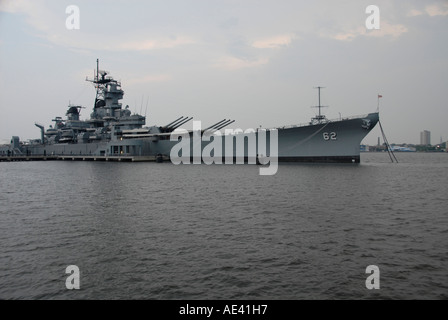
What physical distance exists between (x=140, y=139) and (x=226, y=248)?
59552 millimetres

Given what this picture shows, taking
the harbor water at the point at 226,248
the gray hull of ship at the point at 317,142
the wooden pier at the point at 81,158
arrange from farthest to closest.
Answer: the wooden pier at the point at 81,158 < the gray hull of ship at the point at 317,142 < the harbor water at the point at 226,248

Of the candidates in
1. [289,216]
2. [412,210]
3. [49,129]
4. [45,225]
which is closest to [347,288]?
[289,216]

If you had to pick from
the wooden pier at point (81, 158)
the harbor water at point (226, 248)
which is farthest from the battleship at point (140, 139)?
the harbor water at point (226, 248)

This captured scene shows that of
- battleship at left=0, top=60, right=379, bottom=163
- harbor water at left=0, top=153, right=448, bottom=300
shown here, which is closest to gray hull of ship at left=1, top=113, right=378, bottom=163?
battleship at left=0, top=60, right=379, bottom=163

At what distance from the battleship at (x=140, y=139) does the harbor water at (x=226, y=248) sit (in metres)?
26.8

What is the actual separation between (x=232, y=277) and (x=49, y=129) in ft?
297

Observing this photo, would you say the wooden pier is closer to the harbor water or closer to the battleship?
the battleship

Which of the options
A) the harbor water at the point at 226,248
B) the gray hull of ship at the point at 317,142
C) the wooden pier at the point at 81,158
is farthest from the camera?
the wooden pier at the point at 81,158

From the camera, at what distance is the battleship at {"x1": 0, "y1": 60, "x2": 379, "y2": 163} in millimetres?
46344

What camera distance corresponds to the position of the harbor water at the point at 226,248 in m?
8.20

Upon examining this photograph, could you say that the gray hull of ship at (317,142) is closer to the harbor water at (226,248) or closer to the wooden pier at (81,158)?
the wooden pier at (81,158)

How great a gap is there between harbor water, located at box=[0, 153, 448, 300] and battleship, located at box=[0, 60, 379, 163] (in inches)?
1056
